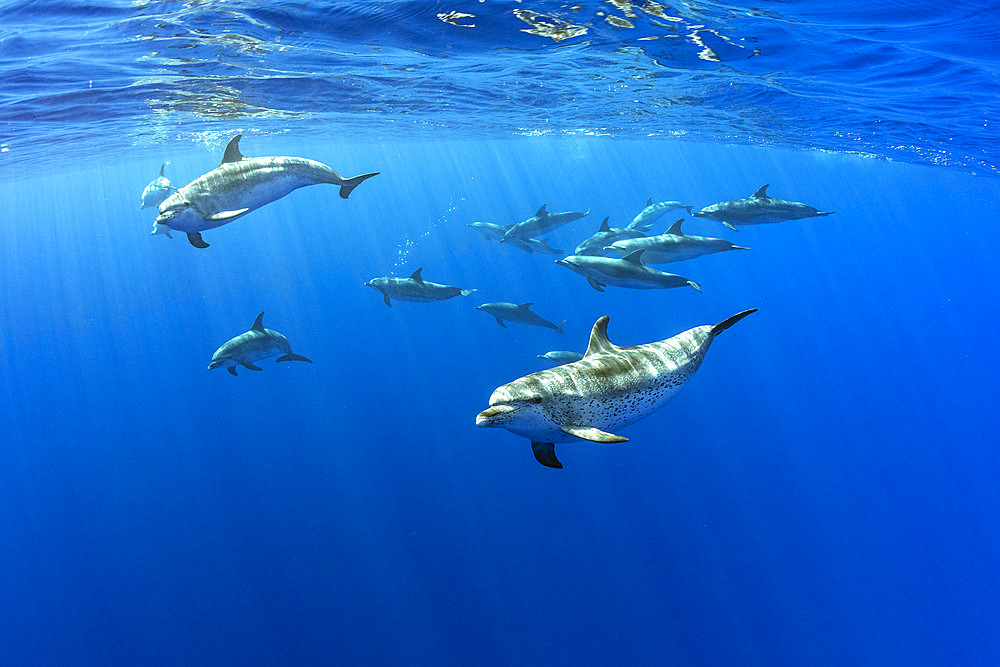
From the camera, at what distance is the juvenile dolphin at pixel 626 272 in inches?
335

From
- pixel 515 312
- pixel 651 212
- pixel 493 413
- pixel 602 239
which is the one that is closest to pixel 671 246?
pixel 602 239

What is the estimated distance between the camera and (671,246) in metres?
9.56

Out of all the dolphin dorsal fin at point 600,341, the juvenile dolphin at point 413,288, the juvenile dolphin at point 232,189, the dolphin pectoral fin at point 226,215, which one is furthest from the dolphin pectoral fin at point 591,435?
the juvenile dolphin at point 413,288

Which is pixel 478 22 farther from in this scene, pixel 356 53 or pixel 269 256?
pixel 269 256

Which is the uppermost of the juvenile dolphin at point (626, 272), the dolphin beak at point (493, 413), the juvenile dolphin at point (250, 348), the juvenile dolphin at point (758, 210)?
the dolphin beak at point (493, 413)

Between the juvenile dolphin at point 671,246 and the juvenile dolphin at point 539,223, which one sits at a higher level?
the juvenile dolphin at point 671,246

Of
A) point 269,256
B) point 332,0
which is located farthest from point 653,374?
point 269,256

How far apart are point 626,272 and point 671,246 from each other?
1.50m

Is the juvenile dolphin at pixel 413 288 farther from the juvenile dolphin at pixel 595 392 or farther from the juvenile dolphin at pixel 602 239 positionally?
the juvenile dolphin at pixel 595 392

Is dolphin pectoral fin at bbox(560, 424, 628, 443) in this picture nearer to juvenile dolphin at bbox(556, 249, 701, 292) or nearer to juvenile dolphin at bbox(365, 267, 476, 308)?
juvenile dolphin at bbox(556, 249, 701, 292)

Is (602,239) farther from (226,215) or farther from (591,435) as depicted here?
(591,435)

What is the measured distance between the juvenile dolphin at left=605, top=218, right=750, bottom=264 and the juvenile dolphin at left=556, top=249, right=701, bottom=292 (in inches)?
28.8

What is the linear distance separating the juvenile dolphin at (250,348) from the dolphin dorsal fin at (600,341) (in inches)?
275

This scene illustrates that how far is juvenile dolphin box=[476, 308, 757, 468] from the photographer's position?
3598 millimetres
